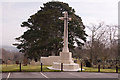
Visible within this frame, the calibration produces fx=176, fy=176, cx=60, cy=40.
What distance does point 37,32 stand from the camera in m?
29.0

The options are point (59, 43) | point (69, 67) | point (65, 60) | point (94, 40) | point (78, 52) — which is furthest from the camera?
point (78, 52)

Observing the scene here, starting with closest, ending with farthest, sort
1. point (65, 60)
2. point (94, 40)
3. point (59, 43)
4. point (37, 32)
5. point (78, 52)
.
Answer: point (65, 60)
point (59, 43)
point (37, 32)
point (94, 40)
point (78, 52)

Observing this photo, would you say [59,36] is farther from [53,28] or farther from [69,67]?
[69,67]

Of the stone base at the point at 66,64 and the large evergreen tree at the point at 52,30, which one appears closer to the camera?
the stone base at the point at 66,64

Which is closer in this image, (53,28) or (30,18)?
(53,28)

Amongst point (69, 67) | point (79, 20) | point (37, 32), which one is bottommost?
point (69, 67)

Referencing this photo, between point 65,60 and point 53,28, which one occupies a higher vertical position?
point 53,28

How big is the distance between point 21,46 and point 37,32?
7388mm

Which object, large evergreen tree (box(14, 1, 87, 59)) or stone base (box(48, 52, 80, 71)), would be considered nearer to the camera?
stone base (box(48, 52, 80, 71))

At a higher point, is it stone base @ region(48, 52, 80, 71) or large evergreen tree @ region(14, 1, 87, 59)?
large evergreen tree @ region(14, 1, 87, 59)

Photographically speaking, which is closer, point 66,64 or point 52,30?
point 66,64

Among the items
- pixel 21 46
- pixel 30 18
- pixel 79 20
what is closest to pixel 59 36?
pixel 79 20

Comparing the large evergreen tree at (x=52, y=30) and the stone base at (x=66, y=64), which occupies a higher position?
the large evergreen tree at (x=52, y=30)

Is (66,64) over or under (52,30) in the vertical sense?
under
